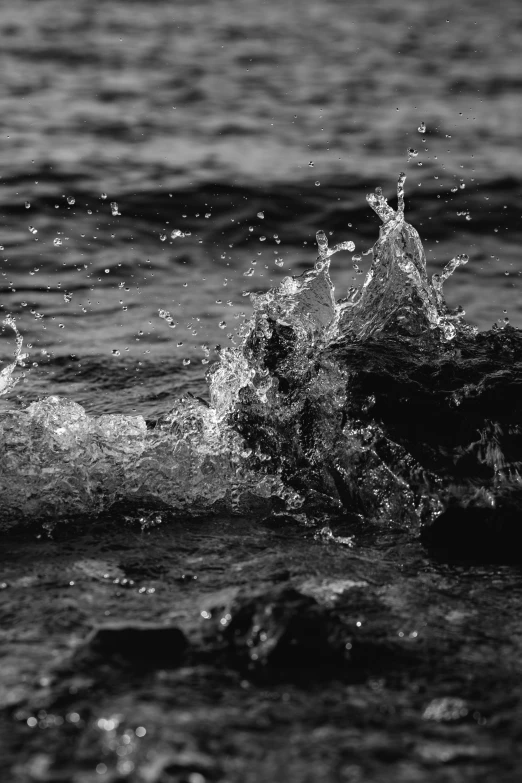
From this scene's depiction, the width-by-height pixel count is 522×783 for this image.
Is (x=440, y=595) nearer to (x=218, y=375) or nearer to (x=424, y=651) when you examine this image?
(x=424, y=651)

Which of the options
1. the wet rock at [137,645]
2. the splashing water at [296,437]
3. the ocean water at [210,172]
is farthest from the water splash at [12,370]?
the wet rock at [137,645]

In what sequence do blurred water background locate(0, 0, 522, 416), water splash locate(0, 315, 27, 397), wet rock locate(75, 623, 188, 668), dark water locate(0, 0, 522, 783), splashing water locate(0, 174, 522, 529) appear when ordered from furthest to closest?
blurred water background locate(0, 0, 522, 416) < water splash locate(0, 315, 27, 397) < splashing water locate(0, 174, 522, 529) < wet rock locate(75, 623, 188, 668) < dark water locate(0, 0, 522, 783)

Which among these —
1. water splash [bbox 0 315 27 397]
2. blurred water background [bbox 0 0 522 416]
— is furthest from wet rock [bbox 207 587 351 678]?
water splash [bbox 0 315 27 397]

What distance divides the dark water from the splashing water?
12mm

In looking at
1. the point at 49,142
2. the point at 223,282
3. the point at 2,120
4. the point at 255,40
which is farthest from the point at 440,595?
the point at 255,40

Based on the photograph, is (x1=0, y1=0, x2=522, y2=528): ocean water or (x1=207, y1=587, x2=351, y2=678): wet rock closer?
(x1=207, y1=587, x2=351, y2=678): wet rock

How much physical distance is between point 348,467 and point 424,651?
4.33 ft

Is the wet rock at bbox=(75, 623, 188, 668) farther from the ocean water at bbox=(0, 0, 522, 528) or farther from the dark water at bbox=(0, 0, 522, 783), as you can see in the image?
the ocean water at bbox=(0, 0, 522, 528)

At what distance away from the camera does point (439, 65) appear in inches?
479

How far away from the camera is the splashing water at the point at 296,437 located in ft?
12.6

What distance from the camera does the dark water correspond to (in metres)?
2.37

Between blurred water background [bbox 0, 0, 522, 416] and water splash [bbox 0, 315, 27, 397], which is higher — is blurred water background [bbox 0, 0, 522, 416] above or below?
above

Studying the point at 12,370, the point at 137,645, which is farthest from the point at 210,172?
the point at 137,645

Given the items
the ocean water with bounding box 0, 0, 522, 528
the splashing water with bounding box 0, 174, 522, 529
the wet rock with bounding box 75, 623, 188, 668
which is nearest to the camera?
the wet rock with bounding box 75, 623, 188, 668
